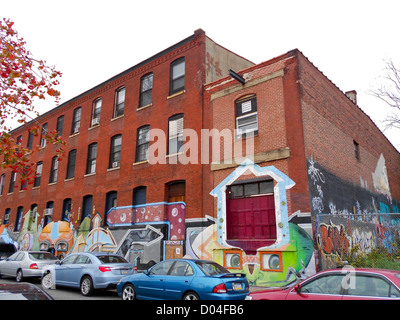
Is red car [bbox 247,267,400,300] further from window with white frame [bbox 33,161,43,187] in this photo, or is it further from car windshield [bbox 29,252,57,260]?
window with white frame [bbox 33,161,43,187]

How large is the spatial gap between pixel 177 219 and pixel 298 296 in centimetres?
975

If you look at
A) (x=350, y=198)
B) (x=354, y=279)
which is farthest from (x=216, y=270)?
(x=350, y=198)

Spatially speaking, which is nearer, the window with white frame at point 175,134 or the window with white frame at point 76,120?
the window with white frame at point 175,134

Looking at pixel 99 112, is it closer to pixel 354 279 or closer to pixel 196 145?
pixel 196 145

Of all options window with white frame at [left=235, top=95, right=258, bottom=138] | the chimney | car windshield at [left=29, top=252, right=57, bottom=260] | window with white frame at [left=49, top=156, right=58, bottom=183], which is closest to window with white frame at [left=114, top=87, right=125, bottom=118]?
window with white frame at [left=49, top=156, right=58, bottom=183]

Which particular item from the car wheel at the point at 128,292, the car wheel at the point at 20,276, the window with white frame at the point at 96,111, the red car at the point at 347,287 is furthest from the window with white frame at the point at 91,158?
the red car at the point at 347,287

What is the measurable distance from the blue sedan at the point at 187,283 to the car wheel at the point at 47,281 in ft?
14.5

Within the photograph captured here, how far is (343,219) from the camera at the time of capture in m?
13.3

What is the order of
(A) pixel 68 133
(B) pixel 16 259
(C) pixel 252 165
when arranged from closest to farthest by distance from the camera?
(C) pixel 252 165 < (B) pixel 16 259 < (A) pixel 68 133

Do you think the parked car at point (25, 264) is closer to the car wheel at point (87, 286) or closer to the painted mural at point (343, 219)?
the car wheel at point (87, 286)

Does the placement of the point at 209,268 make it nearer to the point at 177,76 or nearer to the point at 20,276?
the point at 20,276

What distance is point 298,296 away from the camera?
6.05 metres

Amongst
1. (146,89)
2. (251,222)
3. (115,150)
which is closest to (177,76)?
(146,89)

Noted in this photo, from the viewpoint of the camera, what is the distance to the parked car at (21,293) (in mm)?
3693
